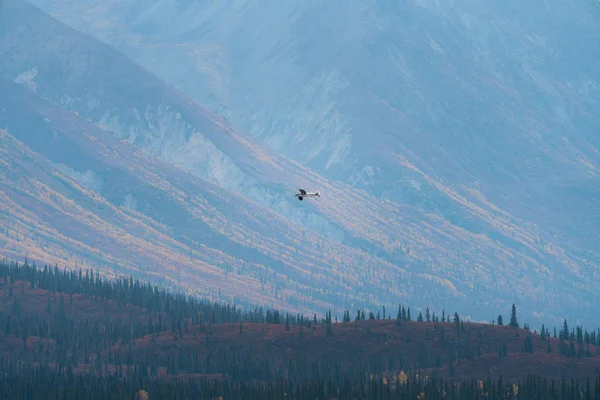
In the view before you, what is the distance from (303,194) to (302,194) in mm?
271

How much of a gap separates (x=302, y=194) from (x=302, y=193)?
633 millimetres

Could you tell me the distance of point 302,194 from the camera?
165 metres

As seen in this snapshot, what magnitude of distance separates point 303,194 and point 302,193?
887 millimetres

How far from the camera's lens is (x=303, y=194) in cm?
16550

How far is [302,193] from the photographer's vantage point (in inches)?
6481
